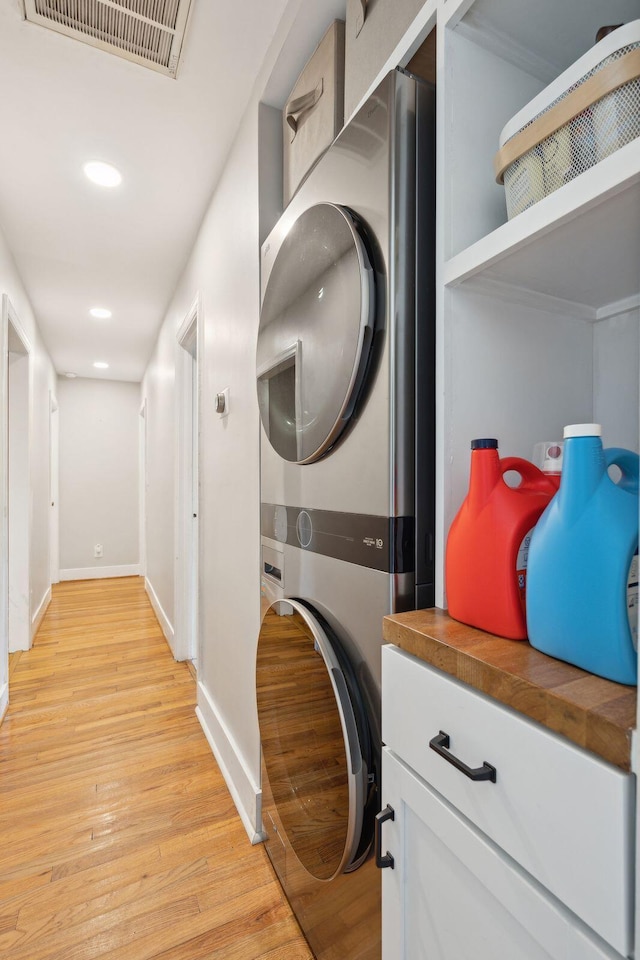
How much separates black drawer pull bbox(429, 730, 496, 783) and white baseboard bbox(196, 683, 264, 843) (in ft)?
4.07

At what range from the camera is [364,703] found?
86 cm

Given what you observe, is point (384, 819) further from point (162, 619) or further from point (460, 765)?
point (162, 619)

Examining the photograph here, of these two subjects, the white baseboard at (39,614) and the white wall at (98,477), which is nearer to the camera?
the white baseboard at (39,614)

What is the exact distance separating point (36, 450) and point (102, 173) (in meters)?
2.58

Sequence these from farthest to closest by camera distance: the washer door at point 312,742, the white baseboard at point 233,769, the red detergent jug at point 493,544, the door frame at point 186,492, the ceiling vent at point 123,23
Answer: the door frame at point 186,492, the white baseboard at point 233,769, the ceiling vent at point 123,23, the washer door at point 312,742, the red detergent jug at point 493,544

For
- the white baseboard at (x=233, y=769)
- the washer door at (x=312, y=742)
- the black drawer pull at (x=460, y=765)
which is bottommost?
the white baseboard at (x=233, y=769)

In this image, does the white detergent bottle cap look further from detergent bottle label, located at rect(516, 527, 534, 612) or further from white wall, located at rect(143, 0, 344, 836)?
white wall, located at rect(143, 0, 344, 836)

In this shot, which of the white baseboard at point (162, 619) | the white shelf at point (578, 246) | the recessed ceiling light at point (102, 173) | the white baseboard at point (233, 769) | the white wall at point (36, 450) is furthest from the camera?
the white baseboard at point (162, 619)

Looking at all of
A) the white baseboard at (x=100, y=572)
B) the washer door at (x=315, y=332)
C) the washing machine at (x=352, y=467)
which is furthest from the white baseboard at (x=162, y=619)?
the washer door at (x=315, y=332)

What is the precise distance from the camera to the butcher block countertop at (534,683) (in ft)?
1.36

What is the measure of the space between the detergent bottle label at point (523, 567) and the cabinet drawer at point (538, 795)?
143 millimetres

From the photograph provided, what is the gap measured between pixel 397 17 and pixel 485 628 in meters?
1.09

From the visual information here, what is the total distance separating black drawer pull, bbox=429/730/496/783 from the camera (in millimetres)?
515

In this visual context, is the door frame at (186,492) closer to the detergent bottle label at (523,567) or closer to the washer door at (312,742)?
the washer door at (312,742)
